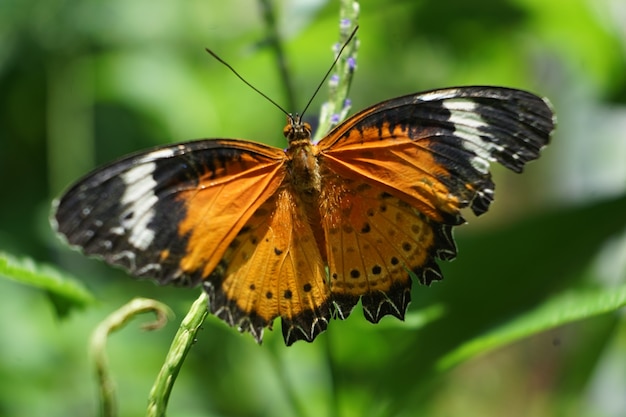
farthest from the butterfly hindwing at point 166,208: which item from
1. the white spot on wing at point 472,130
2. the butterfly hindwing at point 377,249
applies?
the white spot on wing at point 472,130

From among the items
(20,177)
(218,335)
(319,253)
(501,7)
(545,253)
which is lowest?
(218,335)

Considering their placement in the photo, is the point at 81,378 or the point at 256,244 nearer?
the point at 256,244

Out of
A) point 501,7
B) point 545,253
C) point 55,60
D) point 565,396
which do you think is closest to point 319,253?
point 545,253

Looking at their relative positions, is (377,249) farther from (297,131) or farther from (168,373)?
(168,373)

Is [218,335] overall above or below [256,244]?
below

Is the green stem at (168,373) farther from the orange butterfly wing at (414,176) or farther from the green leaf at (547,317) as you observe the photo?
the green leaf at (547,317)

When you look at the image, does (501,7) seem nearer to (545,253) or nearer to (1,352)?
(545,253)

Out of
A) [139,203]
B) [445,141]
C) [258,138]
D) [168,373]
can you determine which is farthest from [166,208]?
[258,138]
